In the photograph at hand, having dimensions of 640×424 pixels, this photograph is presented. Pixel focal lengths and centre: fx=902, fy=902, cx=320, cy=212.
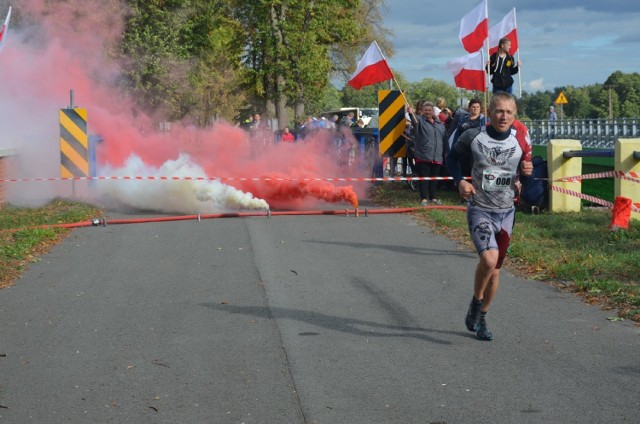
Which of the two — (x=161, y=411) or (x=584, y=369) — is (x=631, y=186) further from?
(x=161, y=411)

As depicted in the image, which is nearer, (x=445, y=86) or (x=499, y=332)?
(x=499, y=332)

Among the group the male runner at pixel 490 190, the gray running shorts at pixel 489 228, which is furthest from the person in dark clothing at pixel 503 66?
the gray running shorts at pixel 489 228

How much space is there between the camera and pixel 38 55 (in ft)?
70.5

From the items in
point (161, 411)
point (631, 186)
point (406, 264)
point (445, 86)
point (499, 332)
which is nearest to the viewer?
point (161, 411)

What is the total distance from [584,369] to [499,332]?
3.64ft

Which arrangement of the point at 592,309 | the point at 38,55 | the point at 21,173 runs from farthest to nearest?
the point at 38,55
the point at 21,173
the point at 592,309

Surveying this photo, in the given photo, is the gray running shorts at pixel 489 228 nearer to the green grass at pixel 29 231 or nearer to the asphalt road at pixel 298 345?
the asphalt road at pixel 298 345

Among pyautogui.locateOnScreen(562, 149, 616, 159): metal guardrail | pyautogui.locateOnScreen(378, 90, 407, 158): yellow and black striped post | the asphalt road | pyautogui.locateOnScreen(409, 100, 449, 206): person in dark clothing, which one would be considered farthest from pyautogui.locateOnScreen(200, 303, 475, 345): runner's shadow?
pyautogui.locateOnScreen(378, 90, 407, 158): yellow and black striped post

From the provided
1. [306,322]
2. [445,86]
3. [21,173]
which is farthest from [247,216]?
[445,86]

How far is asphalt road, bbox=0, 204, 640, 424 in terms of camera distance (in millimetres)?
5258

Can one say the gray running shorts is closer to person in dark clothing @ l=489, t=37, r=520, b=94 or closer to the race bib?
the race bib

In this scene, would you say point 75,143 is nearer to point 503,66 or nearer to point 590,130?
point 503,66

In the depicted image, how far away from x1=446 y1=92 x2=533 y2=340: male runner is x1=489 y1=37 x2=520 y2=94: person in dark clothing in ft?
25.9

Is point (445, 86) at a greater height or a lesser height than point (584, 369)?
greater
